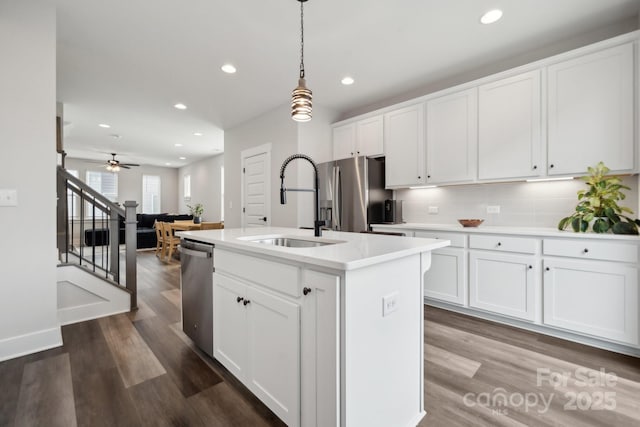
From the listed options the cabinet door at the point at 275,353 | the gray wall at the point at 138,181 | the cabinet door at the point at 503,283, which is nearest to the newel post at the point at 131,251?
the cabinet door at the point at 275,353

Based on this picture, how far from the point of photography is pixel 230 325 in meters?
1.72

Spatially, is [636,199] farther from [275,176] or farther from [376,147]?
[275,176]

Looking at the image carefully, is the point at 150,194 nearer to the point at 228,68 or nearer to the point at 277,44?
the point at 228,68

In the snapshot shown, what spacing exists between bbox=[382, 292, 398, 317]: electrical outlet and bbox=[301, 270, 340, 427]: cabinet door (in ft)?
0.85

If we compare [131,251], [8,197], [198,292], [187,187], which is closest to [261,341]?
[198,292]

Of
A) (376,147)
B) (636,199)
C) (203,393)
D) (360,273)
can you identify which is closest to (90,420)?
(203,393)

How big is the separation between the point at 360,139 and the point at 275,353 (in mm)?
3268

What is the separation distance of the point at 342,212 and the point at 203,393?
2.57 m

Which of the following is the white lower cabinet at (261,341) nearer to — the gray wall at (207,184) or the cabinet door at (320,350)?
the cabinet door at (320,350)

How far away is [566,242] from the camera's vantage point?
7.45 feet

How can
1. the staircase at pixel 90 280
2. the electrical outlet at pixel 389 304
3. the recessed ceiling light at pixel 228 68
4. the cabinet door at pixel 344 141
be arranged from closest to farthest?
the electrical outlet at pixel 389 304
the staircase at pixel 90 280
the recessed ceiling light at pixel 228 68
the cabinet door at pixel 344 141

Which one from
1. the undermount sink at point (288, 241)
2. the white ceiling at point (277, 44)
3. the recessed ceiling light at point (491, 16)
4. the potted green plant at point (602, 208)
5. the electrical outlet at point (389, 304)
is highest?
the white ceiling at point (277, 44)

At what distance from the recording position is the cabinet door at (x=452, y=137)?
3.00m

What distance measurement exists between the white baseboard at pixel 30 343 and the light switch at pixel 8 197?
3.21 feet
